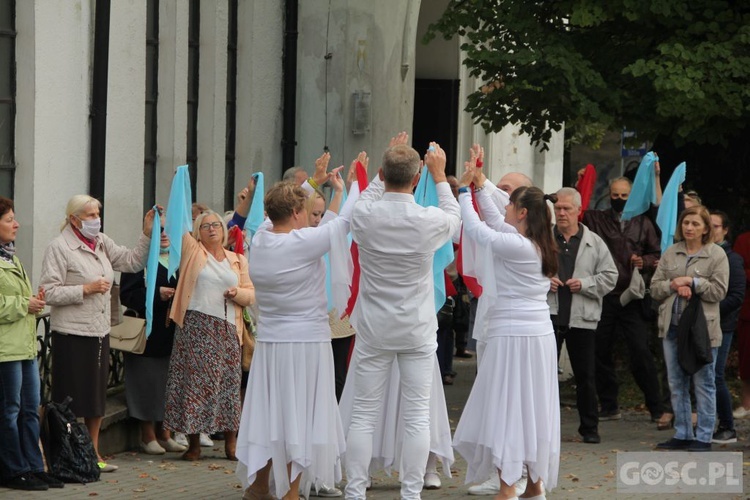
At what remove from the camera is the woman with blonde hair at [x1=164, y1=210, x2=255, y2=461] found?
11.7m

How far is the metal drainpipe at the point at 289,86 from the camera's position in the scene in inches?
728

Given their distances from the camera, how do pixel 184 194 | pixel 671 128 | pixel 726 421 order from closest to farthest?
pixel 184 194 < pixel 726 421 < pixel 671 128

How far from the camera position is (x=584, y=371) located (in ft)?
43.2

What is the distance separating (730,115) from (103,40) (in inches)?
236

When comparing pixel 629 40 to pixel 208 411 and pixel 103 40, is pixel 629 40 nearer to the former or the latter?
pixel 103 40

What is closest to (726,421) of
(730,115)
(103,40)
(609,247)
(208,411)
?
(609,247)

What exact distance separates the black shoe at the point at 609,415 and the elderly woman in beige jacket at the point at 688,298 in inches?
69.1

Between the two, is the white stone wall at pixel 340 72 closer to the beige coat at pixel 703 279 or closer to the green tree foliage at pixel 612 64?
the green tree foliage at pixel 612 64

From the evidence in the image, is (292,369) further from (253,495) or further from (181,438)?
(181,438)

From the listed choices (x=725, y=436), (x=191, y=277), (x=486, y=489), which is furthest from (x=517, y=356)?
(x=725, y=436)

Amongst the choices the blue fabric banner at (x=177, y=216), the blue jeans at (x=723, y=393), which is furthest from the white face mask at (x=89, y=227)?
the blue jeans at (x=723, y=393)

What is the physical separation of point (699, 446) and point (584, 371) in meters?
1.20

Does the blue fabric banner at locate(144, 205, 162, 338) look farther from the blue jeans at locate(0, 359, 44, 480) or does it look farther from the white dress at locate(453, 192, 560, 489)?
the white dress at locate(453, 192, 560, 489)

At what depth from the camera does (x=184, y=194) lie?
1161 cm
